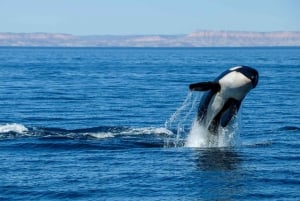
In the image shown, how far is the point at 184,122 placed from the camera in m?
45.1

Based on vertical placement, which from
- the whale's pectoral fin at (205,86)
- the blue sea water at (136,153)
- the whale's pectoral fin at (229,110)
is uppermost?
the whale's pectoral fin at (205,86)

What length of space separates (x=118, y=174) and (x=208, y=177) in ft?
10.2

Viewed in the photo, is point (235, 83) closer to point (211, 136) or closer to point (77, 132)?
point (211, 136)

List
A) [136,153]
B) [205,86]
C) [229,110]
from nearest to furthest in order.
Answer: [205,86] → [229,110] → [136,153]

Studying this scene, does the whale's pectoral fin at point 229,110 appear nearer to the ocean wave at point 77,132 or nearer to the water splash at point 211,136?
the water splash at point 211,136

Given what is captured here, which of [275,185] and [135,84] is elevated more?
[135,84]

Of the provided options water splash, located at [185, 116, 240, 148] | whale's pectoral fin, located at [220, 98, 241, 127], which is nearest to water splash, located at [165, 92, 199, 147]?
water splash, located at [185, 116, 240, 148]

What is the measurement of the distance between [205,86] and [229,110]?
6.86ft

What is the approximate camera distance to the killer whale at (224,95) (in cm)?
2975

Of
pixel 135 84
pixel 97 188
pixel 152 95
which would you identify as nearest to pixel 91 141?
pixel 97 188

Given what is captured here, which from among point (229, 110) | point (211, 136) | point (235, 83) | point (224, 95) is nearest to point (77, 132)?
point (211, 136)

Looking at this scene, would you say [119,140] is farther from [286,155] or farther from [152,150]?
[286,155]

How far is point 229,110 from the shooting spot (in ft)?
102

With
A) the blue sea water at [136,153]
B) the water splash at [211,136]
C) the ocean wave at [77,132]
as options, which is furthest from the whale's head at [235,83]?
the ocean wave at [77,132]
